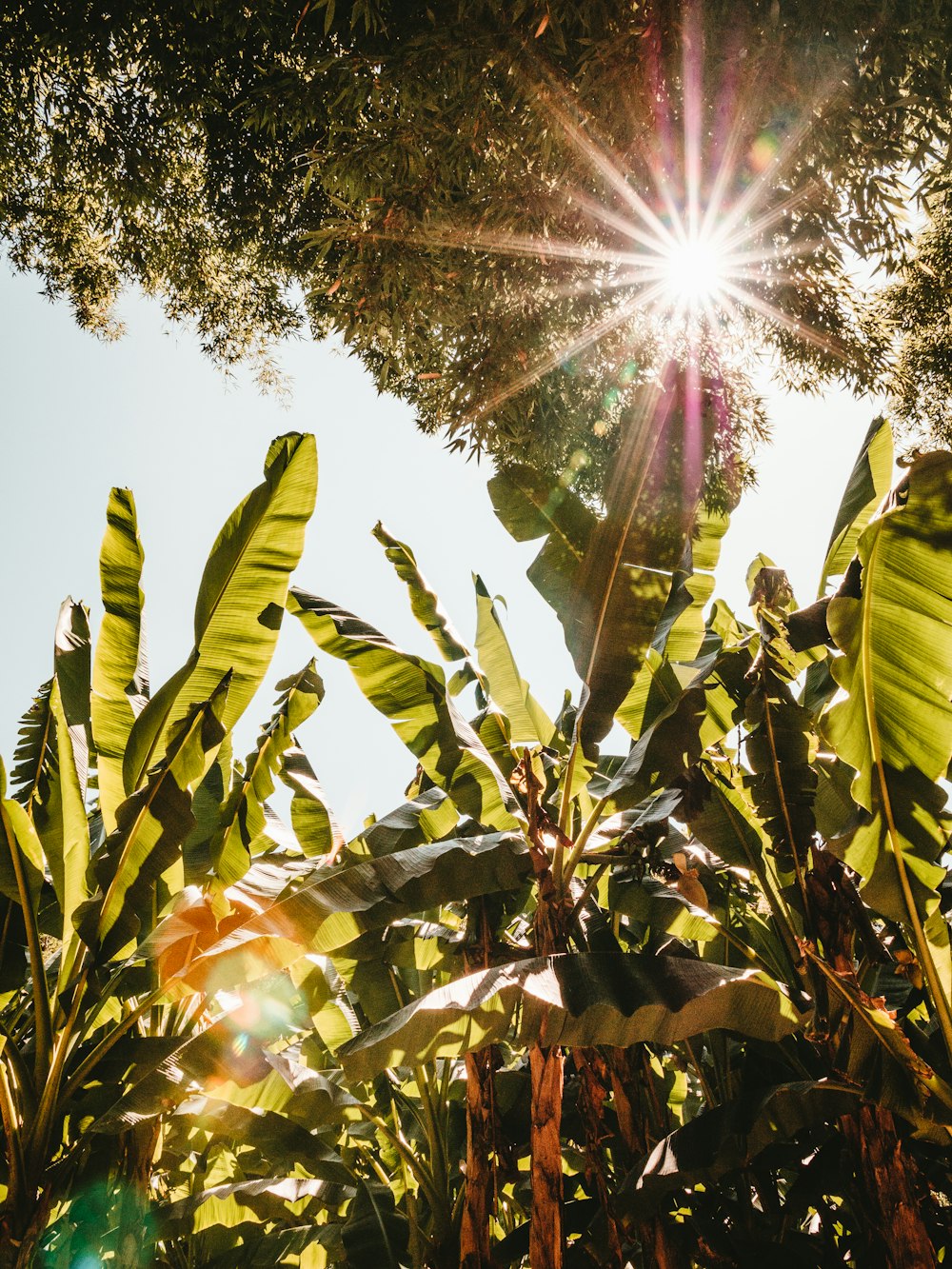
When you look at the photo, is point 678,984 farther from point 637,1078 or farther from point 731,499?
point 731,499

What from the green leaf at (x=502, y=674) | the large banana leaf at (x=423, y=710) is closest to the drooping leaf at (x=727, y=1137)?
the large banana leaf at (x=423, y=710)

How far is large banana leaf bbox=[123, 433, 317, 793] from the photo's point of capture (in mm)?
2900

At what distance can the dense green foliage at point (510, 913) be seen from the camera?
221 centimetres

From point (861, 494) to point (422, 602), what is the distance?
1.93 metres

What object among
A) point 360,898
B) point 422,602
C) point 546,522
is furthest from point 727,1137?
point 546,522

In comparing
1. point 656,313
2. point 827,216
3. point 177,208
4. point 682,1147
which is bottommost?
point 682,1147

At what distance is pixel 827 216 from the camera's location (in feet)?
13.8

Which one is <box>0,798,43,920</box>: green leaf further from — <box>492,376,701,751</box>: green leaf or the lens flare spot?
the lens flare spot

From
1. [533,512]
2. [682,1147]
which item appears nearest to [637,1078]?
[682,1147]

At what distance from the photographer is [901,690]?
2174 millimetres

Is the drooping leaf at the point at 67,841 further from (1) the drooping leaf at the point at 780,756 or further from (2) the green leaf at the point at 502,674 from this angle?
(1) the drooping leaf at the point at 780,756

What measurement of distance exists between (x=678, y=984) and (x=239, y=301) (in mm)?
7778

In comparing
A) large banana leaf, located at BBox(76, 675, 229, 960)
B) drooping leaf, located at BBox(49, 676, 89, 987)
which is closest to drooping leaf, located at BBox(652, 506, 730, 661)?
large banana leaf, located at BBox(76, 675, 229, 960)

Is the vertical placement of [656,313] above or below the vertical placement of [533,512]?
above
